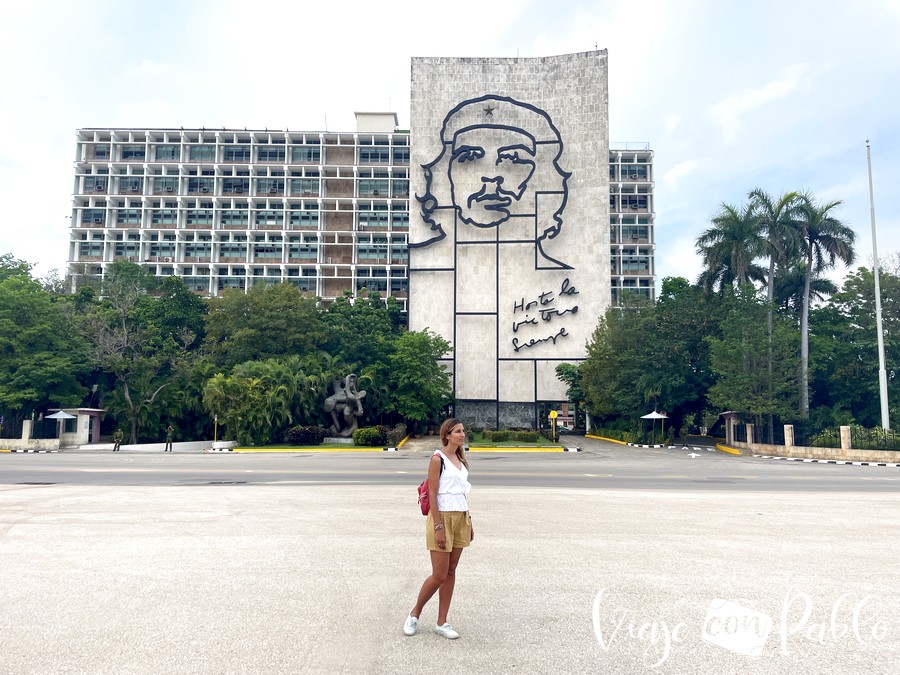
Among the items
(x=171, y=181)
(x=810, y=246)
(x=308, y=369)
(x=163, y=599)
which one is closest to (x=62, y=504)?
(x=163, y=599)

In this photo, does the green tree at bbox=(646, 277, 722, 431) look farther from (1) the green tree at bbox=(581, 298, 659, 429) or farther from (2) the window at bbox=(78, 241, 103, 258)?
(2) the window at bbox=(78, 241, 103, 258)

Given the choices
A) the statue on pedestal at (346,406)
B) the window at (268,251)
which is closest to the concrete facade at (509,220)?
the statue on pedestal at (346,406)

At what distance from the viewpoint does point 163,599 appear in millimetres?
6539

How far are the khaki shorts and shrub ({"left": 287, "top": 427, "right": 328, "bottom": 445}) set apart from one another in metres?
40.2

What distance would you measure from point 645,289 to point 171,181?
6738 centimetres

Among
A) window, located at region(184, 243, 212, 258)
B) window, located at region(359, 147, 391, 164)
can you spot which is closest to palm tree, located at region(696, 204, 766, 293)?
window, located at region(359, 147, 391, 164)

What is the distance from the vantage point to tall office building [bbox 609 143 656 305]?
92250 mm

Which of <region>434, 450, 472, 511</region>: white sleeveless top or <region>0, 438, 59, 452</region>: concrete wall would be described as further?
<region>0, 438, 59, 452</region>: concrete wall

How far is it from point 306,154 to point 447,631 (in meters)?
92.1

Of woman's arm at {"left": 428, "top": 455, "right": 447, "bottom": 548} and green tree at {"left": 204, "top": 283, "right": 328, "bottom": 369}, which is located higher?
green tree at {"left": 204, "top": 283, "right": 328, "bottom": 369}

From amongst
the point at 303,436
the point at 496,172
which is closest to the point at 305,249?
the point at 496,172

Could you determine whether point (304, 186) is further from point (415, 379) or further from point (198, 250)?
point (415, 379)

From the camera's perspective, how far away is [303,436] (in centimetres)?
4444

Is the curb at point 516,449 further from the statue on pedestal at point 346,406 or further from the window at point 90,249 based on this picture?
the window at point 90,249
